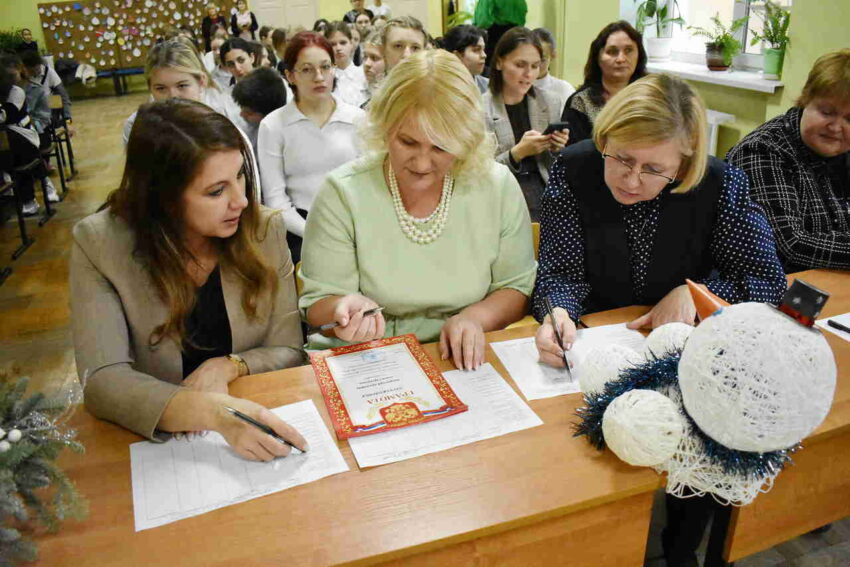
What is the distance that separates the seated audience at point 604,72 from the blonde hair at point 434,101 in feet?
5.63

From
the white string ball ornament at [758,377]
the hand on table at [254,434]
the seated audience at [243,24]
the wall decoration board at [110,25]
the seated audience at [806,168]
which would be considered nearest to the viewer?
the white string ball ornament at [758,377]

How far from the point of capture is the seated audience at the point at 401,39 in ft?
12.5

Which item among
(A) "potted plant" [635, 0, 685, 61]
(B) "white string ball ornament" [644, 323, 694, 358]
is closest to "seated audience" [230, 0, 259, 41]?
(A) "potted plant" [635, 0, 685, 61]

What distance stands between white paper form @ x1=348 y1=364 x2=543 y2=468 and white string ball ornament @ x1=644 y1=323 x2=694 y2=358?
267 millimetres

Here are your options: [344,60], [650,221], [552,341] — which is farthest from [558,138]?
[344,60]

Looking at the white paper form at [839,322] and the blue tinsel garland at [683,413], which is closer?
the blue tinsel garland at [683,413]

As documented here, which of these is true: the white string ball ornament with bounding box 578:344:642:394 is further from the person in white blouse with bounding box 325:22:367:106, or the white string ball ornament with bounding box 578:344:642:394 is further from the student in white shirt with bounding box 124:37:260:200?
the person in white blouse with bounding box 325:22:367:106

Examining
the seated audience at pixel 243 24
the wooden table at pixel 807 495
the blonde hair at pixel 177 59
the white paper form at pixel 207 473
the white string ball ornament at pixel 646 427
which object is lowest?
the wooden table at pixel 807 495

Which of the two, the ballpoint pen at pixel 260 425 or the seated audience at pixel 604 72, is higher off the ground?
the seated audience at pixel 604 72

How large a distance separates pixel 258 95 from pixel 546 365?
114 inches

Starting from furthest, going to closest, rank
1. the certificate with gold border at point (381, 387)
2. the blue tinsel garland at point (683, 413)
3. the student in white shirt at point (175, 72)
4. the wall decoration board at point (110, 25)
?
the wall decoration board at point (110, 25) < the student in white shirt at point (175, 72) < the certificate with gold border at point (381, 387) < the blue tinsel garland at point (683, 413)

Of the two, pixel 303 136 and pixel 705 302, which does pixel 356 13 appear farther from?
pixel 705 302

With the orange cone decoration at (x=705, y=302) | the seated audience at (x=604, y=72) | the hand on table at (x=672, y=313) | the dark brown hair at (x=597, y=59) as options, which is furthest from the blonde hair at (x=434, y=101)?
the dark brown hair at (x=597, y=59)

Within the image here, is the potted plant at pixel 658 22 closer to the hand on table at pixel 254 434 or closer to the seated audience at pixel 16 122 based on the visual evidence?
the hand on table at pixel 254 434
